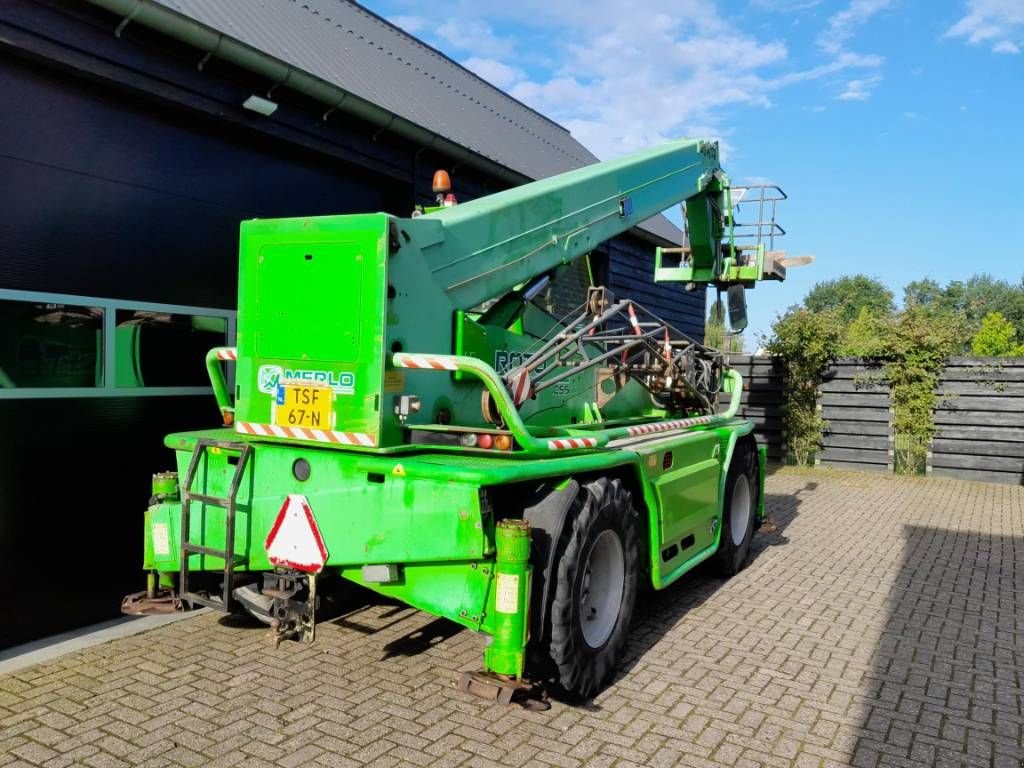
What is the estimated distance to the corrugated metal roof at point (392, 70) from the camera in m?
6.59

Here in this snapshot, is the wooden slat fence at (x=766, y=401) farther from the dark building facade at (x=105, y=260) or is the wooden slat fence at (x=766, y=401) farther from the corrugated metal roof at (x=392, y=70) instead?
the dark building facade at (x=105, y=260)

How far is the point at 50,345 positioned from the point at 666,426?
432 cm

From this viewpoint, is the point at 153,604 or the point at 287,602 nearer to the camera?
the point at 287,602

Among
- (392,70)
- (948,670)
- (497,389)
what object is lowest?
(948,670)

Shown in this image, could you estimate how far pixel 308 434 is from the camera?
4.27m

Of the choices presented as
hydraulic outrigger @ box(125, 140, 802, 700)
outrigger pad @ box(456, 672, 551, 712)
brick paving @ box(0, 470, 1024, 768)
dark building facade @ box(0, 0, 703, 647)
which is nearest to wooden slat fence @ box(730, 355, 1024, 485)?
brick paving @ box(0, 470, 1024, 768)

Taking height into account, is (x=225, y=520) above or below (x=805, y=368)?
below

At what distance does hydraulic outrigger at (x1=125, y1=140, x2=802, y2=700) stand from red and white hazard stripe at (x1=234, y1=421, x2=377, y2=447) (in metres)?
0.01

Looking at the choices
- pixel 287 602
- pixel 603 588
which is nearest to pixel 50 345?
pixel 287 602

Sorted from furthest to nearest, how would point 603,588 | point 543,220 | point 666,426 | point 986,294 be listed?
point 986,294
point 666,426
point 543,220
point 603,588

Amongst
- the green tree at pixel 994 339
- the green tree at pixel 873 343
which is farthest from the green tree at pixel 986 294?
the green tree at pixel 873 343

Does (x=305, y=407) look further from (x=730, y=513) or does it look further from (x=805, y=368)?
(x=805, y=368)

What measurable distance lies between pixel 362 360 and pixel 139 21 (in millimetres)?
2854

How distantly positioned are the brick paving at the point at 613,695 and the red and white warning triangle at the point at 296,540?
2.39 ft
